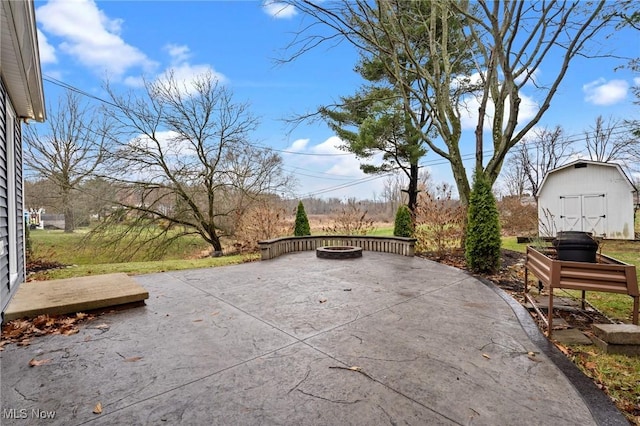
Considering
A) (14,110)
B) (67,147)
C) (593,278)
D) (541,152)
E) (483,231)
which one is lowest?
(593,278)

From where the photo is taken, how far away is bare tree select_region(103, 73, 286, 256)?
35.0 ft

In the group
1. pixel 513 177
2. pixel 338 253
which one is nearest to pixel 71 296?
pixel 338 253

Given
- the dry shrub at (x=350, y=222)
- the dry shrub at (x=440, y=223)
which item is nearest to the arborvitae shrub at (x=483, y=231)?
the dry shrub at (x=440, y=223)

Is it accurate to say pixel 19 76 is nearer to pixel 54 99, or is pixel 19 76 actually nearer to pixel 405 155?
pixel 405 155

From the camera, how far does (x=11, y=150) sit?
4.22 metres

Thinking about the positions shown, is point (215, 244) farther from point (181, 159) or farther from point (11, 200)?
point (11, 200)

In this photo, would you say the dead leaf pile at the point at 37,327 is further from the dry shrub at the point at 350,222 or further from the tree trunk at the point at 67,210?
the tree trunk at the point at 67,210

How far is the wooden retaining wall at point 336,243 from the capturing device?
308 inches

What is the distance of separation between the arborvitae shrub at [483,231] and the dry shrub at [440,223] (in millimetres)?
1552

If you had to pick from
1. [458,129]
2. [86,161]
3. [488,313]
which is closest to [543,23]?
[458,129]

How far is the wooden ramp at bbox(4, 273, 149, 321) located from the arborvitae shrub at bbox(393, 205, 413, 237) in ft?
22.6

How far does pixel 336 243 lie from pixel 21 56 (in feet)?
24.7

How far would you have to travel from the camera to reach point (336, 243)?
30.5 ft

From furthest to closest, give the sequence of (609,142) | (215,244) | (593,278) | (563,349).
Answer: (609,142), (215,244), (593,278), (563,349)
